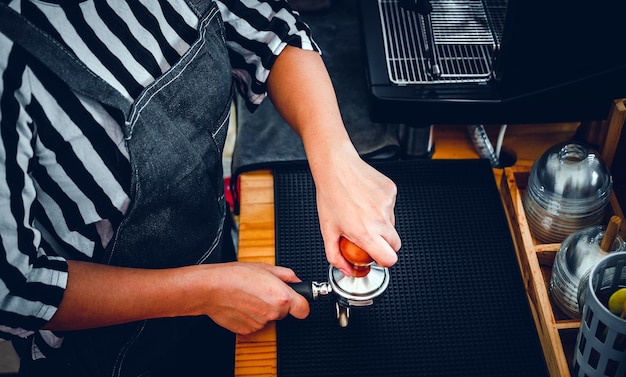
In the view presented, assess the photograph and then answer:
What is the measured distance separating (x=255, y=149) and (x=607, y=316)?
2.69ft

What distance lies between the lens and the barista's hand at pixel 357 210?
0.94 m

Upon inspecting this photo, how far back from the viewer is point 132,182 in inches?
36.4

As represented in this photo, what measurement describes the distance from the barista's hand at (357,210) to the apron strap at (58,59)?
1.12 feet

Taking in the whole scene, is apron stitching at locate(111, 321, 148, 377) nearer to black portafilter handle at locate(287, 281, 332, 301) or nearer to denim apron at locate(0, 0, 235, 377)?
denim apron at locate(0, 0, 235, 377)

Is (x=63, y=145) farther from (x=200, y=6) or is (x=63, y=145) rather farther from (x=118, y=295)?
(x=200, y=6)

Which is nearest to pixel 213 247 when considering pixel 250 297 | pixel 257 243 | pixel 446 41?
pixel 257 243

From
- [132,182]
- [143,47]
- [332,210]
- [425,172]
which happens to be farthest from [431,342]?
[143,47]

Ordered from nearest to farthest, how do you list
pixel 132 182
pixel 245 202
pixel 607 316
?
1. pixel 607 316
2. pixel 132 182
3. pixel 245 202

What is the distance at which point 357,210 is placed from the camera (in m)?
0.97

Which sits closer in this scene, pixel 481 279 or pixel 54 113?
pixel 54 113

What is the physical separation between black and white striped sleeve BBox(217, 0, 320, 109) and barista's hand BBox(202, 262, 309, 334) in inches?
13.9

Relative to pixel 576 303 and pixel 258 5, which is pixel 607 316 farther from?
pixel 258 5

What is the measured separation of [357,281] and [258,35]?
0.46 meters

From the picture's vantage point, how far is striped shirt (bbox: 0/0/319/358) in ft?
2.55
